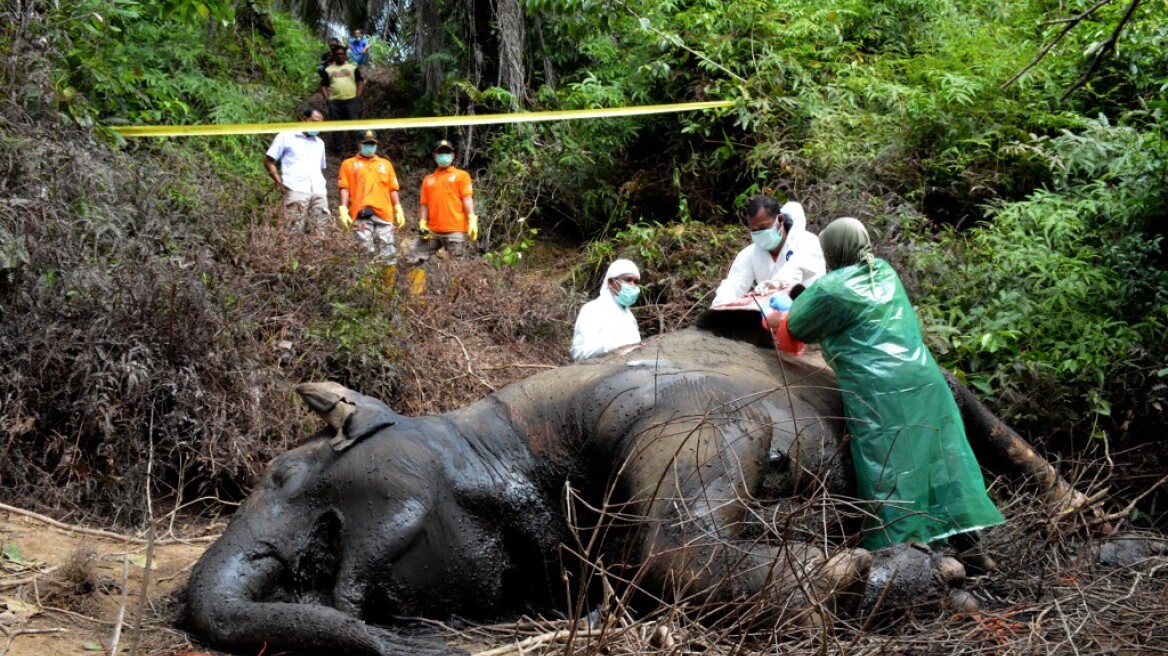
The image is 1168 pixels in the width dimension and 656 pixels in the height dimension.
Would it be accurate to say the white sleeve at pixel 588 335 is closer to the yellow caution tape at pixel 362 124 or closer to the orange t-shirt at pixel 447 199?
the yellow caution tape at pixel 362 124

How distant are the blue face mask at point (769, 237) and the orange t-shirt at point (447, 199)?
497cm

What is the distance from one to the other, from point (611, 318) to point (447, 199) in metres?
4.87

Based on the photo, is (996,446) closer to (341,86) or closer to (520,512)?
(520,512)

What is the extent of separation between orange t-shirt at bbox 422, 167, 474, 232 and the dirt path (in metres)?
6.79

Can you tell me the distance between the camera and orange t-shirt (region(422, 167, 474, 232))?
12414 millimetres

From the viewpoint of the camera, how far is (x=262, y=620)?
4016 millimetres

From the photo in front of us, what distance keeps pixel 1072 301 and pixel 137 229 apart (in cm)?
667

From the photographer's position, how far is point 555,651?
13.4ft

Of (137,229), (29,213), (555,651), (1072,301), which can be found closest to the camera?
(555,651)

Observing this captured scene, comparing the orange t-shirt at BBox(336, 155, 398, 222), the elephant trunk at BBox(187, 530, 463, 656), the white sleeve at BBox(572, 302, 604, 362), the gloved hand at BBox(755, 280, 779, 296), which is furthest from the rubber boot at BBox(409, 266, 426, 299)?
the elephant trunk at BBox(187, 530, 463, 656)

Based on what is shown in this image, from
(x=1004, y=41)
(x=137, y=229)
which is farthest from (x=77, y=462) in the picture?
(x=1004, y=41)

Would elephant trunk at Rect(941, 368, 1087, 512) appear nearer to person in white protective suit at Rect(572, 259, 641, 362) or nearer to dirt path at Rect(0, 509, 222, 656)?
person in white protective suit at Rect(572, 259, 641, 362)

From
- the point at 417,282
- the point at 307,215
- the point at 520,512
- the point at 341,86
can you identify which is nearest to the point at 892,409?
the point at 520,512

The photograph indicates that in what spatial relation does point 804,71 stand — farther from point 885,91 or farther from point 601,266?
point 601,266
